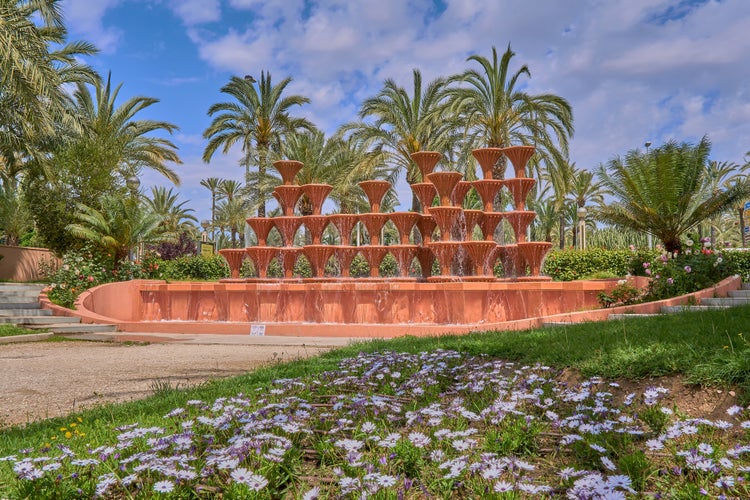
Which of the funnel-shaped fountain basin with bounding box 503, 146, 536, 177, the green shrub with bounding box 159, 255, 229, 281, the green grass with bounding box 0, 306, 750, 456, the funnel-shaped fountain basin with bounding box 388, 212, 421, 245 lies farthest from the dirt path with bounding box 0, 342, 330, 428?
the green shrub with bounding box 159, 255, 229, 281

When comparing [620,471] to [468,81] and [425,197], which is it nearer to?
[425,197]

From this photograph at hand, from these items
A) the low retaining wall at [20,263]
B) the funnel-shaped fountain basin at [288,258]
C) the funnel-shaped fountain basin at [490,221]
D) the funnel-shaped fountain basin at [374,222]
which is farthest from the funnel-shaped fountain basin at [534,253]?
the low retaining wall at [20,263]

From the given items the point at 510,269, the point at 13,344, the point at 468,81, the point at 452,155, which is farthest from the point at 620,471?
the point at 452,155

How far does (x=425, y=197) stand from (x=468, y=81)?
6674mm

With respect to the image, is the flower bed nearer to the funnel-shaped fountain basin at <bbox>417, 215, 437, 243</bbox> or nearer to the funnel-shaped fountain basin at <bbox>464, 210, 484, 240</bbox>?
the funnel-shaped fountain basin at <bbox>464, 210, 484, 240</bbox>

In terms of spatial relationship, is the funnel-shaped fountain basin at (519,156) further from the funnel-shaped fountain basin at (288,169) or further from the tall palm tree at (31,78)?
the tall palm tree at (31,78)

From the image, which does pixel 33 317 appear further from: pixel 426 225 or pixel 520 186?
pixel 520 186

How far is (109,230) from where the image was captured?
18531mm

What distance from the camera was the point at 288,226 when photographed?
15.8 meters

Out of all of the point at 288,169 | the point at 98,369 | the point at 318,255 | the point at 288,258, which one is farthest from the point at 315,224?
the point at 98,369

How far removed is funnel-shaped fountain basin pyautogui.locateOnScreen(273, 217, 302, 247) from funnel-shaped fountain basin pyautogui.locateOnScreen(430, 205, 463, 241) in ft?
14.0

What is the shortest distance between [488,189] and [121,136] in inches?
697

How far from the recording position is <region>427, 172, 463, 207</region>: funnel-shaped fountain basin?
46.4ft

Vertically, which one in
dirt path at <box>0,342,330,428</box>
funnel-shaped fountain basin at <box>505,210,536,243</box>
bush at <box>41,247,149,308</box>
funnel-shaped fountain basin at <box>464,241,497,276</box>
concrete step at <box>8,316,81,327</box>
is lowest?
dirt path at <box>0,342,330,428</box>
